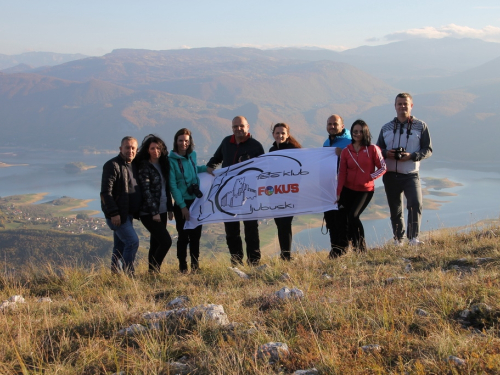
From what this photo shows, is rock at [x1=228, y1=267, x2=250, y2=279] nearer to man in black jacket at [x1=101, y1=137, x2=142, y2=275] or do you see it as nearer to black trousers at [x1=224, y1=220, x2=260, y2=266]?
black trousers at [x1=224, y1=220, x2=260, y2=266]

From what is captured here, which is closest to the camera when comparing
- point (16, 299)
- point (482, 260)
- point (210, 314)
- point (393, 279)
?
point (210, 314)

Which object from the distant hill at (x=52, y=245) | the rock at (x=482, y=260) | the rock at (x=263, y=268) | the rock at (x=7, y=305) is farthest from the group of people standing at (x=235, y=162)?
the distant hill at (x=52, y=245)

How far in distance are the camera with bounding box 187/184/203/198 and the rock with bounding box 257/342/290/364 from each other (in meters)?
3.70

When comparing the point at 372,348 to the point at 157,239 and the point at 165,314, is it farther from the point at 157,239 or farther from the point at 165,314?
the point at 157,239

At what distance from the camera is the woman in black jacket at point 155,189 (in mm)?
5961

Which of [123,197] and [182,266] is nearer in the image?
[123,197]

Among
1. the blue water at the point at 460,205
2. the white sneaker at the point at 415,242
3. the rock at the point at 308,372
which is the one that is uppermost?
the rock at the point at 308,372

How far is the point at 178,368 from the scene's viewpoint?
288 cm

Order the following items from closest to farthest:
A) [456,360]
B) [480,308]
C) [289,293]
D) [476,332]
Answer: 1. [456,360]
2. [476,332]
3. [480,308]
4. [289,293]

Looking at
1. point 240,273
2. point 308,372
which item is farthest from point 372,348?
A: point 240,273

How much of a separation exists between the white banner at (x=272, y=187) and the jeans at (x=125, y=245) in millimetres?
979

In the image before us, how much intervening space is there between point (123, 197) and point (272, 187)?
7.76 feet

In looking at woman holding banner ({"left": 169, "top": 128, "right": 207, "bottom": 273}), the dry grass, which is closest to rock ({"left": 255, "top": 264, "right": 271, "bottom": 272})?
the dry grass

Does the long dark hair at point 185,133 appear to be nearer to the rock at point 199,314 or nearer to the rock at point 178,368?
the rock at point 199,314
